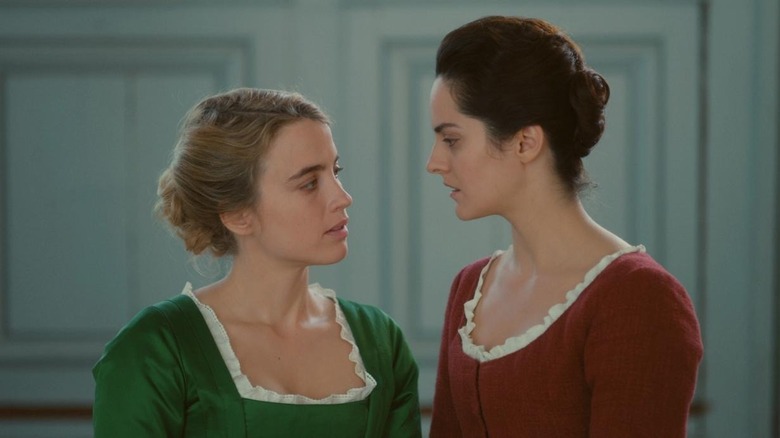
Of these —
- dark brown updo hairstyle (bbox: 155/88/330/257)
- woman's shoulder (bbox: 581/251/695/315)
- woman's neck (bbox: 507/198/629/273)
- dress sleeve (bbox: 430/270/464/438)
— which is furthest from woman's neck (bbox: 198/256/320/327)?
woman's shoulder (bbox: 581/251/695/315)

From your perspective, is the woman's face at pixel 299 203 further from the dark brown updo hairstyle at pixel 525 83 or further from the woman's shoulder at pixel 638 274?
the woman's shoulder at pixel 638 274

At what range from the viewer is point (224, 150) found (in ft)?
5.42

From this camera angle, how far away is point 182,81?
300cm

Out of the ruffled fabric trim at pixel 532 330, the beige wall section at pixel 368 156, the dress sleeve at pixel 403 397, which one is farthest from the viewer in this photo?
the beige wall section at pixel 368 156

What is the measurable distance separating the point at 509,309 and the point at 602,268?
19 centimetres

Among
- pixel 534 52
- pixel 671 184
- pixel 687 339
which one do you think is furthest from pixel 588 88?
pixel 671 184

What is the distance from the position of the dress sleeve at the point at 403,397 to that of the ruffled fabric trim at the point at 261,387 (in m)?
0.08

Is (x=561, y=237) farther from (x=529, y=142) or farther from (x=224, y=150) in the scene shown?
(x=224, y=150)

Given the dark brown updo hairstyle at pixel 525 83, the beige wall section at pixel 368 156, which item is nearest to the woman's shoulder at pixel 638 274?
the dark brown updo hairstyle at pixel 525 83

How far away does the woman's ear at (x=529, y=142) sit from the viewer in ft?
5.04

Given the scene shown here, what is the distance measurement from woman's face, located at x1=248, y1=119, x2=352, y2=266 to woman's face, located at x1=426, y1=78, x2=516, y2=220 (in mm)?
182

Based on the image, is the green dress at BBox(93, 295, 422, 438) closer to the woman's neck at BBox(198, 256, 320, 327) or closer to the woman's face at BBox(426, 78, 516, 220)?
the woman's neck at BBox(198, 256, 320, 327)

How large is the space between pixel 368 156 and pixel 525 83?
4.86 ft

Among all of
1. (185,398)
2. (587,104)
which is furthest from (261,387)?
(587,104)
